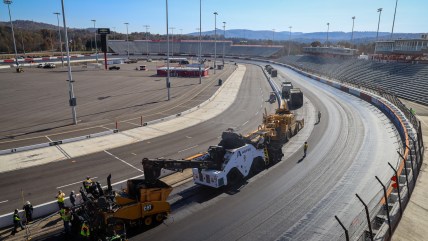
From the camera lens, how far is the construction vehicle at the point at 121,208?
43.0ft

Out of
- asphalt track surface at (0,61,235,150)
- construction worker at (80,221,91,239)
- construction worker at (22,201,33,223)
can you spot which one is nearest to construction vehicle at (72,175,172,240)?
construction worker at (80,221,91,239)

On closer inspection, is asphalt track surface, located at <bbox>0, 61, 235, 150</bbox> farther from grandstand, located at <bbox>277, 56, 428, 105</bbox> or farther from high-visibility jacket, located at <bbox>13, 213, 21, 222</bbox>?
grandstand, located at <bbox>277, 56, 428, 105</bbox>

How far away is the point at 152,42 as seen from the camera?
611ft

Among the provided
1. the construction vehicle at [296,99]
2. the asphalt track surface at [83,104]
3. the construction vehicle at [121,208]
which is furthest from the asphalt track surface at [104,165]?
the construction vehicle at [296,99]

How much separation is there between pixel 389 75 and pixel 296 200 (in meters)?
56.8

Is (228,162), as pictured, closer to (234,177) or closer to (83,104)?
(234,177)

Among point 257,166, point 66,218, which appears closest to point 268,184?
point 257,166

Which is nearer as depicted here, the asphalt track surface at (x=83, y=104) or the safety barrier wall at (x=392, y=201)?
the safety barrier wall at (x=392, y=201)

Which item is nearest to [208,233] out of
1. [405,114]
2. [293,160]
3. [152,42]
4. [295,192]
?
[295,192]

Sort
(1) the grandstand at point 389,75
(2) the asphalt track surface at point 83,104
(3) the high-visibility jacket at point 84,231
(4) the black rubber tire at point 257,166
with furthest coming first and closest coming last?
(1) the grandstand at point 389,75
(2) the asphalt track surface at point 83,104
(4) the black rubber tire at point 257,166
(3) the high-visibility jacket at point 84,231

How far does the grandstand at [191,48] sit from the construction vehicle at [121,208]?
159m

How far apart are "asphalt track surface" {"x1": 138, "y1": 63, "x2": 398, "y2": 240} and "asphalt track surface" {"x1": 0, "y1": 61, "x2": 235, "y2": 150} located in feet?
62.0

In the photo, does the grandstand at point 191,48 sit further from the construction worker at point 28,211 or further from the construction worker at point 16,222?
the construction worker at point 16,222

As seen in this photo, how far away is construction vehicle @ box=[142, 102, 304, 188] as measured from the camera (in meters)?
16.5
